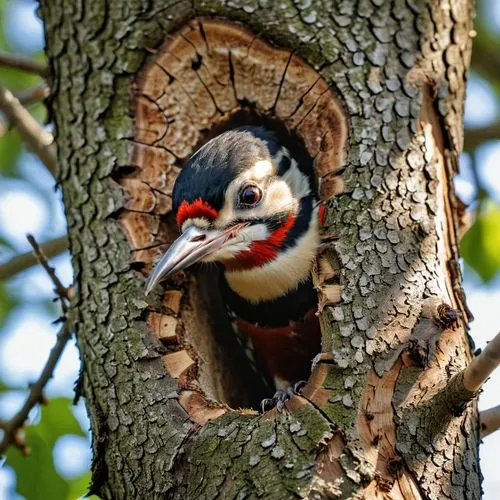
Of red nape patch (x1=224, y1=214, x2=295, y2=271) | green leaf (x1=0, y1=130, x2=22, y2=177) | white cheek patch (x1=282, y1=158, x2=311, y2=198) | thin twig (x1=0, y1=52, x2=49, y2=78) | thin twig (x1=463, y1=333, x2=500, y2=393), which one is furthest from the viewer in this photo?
green leaf (x1=0, y1=130, x2=22, y2=177)

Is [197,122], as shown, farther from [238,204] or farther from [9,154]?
[9,154]

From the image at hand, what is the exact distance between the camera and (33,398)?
4500mm

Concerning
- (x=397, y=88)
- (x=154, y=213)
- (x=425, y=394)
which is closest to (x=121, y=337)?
(x=154, y=213)

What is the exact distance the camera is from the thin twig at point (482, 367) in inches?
117

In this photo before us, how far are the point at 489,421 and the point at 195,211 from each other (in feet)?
5.08

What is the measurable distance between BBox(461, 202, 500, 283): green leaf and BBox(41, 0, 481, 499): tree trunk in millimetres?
718

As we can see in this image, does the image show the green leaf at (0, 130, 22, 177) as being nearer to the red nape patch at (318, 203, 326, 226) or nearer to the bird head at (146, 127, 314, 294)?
the bird head at (146, 127, 314, 294)

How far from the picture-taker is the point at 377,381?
3.47 metres

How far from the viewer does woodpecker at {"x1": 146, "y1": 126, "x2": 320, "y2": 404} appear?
416 cm

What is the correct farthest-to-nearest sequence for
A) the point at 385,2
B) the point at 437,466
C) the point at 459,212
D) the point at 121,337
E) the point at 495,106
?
the point at 495,106 → the point at 459,212 → the point at 385,2 → the point at 121,337 → the point at 437,466

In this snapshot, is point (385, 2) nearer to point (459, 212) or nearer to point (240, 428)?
point (459, 212)

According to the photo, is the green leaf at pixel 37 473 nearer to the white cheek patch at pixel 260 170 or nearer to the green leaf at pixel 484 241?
the white cheek patch at pixel 260 170

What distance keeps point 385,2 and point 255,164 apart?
96 centimetres

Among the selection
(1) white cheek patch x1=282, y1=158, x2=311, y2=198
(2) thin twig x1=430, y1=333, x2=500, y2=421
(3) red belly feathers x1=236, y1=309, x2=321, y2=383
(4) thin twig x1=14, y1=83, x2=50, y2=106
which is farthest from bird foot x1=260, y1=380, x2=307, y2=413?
(4) thin twig x1=14, y1=83, x2=50, y2=106
